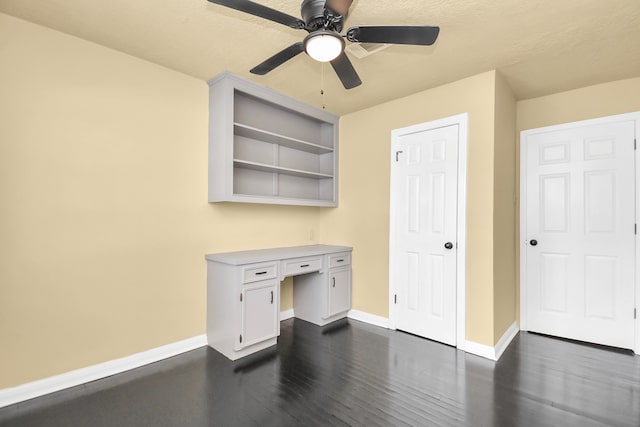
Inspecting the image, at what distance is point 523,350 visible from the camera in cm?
285

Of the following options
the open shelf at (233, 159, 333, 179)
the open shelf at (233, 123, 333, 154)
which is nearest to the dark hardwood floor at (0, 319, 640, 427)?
the open shelf at (233, 159, 333, 179)

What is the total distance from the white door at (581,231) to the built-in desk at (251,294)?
2.30m

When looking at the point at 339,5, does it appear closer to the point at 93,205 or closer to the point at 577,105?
the point at 93,205

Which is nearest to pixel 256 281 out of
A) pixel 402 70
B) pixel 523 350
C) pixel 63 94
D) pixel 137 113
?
pixel 137 113

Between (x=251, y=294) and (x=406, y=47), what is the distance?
2.40m

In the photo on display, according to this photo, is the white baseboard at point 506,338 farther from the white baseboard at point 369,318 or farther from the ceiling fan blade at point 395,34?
the ceiling fan blade at point 395,34

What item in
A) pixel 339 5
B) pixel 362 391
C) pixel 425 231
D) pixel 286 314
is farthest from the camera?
pixel 286 314

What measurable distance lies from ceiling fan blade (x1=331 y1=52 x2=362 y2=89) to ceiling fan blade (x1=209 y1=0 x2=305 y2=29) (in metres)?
0.33

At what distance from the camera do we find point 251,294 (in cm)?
271

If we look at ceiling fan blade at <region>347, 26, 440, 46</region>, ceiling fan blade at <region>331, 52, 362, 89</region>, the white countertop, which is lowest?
the white countertop

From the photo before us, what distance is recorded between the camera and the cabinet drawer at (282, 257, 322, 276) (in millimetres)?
3029

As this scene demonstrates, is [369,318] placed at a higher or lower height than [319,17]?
lower

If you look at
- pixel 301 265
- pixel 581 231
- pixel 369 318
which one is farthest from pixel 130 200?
pixel 581 231

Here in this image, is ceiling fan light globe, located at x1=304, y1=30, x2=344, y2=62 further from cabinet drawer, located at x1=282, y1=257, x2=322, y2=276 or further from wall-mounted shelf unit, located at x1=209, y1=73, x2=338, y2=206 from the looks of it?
cabinet drawer, located at x1=282, y1=257, x2=322, y2=276
